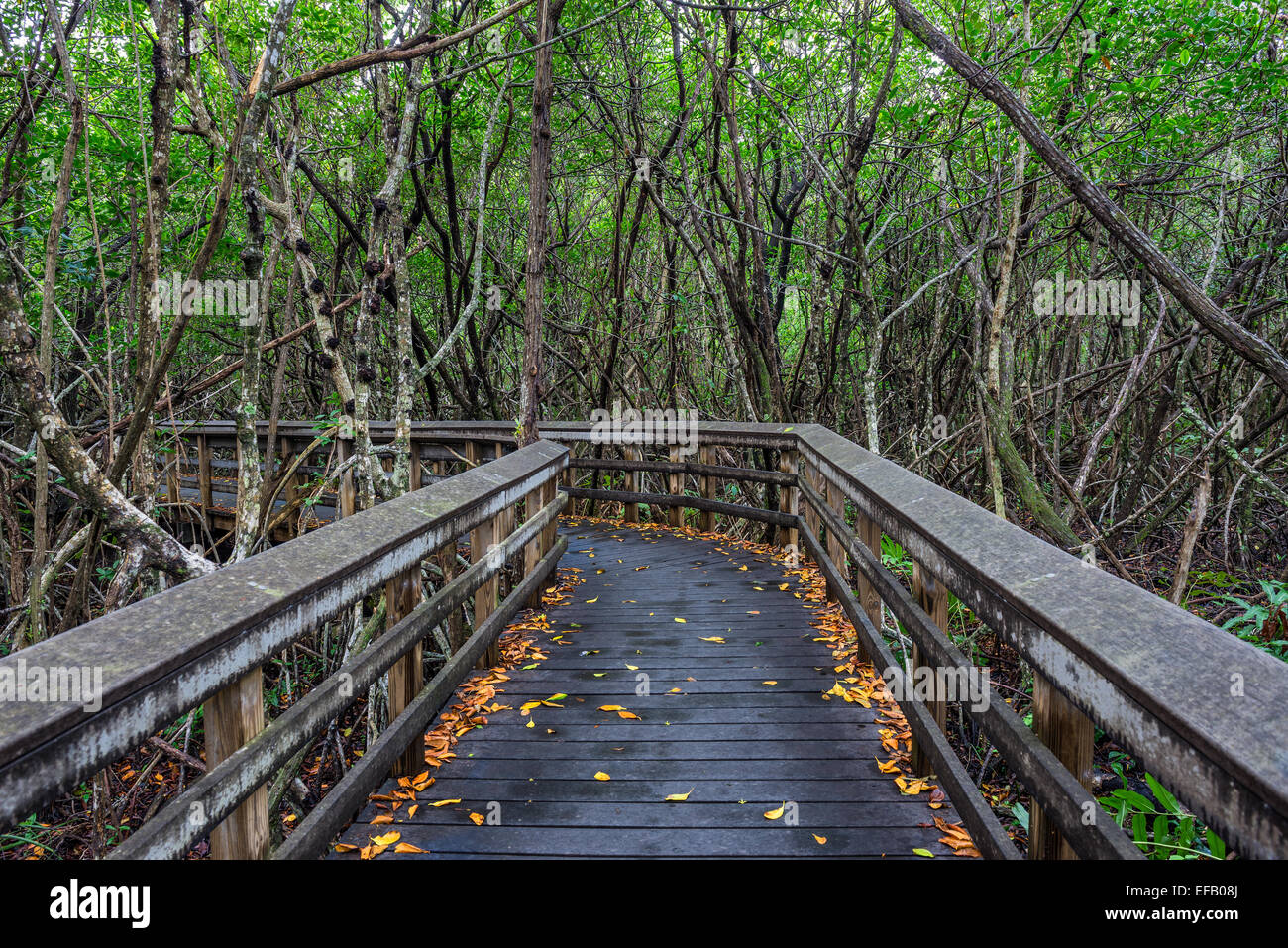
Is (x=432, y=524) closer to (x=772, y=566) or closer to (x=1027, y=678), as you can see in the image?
(x=772, y=566)

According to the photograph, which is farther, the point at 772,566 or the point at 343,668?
the point at 772,566

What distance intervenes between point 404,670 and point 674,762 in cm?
115

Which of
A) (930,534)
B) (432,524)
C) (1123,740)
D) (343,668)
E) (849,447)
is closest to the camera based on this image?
(1123,740)

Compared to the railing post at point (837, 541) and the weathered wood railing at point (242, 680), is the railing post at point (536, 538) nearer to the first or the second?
the weathered wood railing at point (242, 680)

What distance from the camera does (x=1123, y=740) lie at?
4.86ft

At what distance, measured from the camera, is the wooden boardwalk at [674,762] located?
2588mm

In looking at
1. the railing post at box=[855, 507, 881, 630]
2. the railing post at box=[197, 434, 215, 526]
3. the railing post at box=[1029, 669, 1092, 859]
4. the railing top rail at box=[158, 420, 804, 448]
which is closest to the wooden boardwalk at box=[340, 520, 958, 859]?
the railing post at box=[855, 507, 881, 630]

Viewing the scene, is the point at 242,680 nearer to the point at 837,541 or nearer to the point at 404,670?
the point at 404,670

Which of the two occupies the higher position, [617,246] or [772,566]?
[617,246]

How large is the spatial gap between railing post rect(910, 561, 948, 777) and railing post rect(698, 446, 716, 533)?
5278 millimetres

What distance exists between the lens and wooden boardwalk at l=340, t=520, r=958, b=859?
2588mm

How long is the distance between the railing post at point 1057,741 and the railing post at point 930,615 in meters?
0.78
